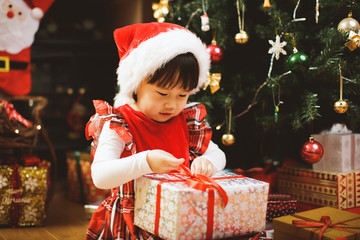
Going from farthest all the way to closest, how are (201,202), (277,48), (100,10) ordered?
(100,10) < (277,48) < (201,202)

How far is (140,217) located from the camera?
91 centimetres

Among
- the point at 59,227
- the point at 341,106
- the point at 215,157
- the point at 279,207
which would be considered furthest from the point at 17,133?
the point at 341,106

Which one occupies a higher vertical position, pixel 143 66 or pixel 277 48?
pixel 277 48

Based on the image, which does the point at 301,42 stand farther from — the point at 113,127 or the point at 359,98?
the point at 113,127

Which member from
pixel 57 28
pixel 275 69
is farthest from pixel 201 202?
pixel 57 28

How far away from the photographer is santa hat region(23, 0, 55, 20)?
5.41 feet

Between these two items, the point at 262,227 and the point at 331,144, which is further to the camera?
the point at 331,144

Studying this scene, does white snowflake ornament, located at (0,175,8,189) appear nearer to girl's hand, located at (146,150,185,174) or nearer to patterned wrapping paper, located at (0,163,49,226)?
patterned wrapping paper, located at (0,163,49,226)

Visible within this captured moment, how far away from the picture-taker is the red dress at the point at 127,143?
3.21ft

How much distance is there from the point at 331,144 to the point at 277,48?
1.45 feet

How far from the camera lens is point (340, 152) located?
1402 mm

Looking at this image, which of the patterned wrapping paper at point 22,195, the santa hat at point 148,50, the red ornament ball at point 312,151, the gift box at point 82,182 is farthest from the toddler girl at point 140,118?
the gift box at point 82,182

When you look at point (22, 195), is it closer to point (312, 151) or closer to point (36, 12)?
point (36, 12)

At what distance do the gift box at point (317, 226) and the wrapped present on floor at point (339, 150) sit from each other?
1.15ft
